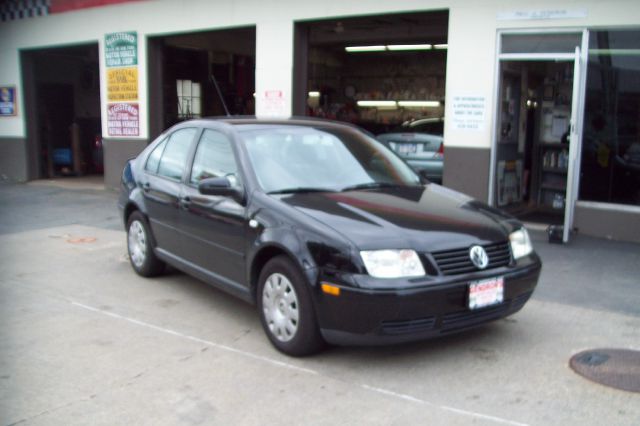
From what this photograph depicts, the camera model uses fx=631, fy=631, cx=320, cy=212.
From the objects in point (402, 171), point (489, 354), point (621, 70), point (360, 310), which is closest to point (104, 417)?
point (360, 310)

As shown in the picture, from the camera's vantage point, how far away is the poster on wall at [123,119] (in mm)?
13367

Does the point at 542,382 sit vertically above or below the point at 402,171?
below

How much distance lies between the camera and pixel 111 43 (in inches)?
532

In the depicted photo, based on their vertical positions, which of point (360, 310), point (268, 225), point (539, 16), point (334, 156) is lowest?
point (360, 310)

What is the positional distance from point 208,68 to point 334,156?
12.0m

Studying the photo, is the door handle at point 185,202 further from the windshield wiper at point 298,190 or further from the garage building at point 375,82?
the garage building at point 375,82

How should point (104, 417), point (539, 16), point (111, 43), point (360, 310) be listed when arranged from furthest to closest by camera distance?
point (111, 43) → point (539, 16) → point (360, 310) → point (104, 417)

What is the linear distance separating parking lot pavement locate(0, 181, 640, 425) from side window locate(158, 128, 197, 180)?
3.82ft

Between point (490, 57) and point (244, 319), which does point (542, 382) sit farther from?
point (490, 57)

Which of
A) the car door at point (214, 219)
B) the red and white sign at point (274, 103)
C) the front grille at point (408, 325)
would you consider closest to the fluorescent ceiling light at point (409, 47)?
the red and white sign at point (274, 103)

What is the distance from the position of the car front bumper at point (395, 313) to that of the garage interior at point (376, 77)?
1112cm

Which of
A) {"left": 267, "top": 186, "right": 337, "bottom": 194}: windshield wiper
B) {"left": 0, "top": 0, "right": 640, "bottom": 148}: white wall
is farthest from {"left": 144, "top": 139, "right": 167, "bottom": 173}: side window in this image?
{"left": 0, "top": 0, "right": 640, "bottom": 148}: white wall

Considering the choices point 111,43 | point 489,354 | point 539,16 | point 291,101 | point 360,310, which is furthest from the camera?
point 111,43

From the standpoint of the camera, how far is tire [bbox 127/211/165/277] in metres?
6.46
